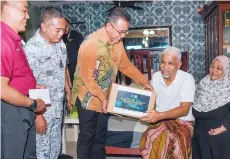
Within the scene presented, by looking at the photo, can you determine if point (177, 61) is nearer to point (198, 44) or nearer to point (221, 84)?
point (221, 84)

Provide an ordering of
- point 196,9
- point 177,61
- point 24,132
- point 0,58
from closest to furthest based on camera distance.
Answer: point 0,58, point 24,132, point 177,61, point 196,9

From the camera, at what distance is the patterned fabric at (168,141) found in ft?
7.08

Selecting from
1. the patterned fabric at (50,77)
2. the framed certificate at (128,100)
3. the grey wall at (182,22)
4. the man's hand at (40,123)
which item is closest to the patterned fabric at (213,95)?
the framed certificate at (128,100)

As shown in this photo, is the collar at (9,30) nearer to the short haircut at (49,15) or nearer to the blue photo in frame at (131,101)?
the short haircut at (49,15)

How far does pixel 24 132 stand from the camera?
1526 mm

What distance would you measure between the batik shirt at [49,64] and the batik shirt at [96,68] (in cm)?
13

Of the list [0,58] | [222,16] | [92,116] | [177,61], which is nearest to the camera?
[0,58]

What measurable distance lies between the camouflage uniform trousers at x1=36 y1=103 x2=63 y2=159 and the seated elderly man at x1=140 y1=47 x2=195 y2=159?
0.65m

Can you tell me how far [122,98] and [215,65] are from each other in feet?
3.03

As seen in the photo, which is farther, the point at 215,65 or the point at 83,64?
the point at 215,65

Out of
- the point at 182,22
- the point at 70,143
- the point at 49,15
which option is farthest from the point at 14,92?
the point at 182,22

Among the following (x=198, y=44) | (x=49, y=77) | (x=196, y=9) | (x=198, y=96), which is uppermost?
(x=196, y=9)

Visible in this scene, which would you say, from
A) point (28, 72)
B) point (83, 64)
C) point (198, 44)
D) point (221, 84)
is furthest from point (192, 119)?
point (198, 44)

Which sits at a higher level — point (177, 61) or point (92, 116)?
point (177, 61)
